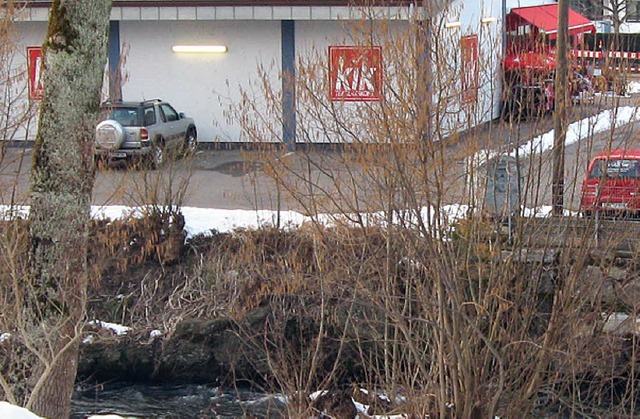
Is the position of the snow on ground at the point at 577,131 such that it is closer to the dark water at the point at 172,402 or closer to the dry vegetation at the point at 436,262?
the dry vegetation at the point at 436,262

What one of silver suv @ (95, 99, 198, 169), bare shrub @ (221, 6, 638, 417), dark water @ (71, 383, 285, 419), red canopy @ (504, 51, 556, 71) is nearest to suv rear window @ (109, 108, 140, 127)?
silver suv @ (95, 99, 198, 169)

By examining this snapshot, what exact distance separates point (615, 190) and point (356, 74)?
2.96m

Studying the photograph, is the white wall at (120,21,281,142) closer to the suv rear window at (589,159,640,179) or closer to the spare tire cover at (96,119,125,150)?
the spare tire cover at (96,119,125,150)

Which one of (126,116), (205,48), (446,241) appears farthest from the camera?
(205,48)

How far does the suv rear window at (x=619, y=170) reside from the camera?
1003 centimetres

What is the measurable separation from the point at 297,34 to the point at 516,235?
13.6m

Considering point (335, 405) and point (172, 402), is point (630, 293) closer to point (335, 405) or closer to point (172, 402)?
point (335, 405)

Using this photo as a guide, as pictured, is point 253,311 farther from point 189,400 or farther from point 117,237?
point 117,237

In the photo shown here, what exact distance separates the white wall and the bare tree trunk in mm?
14450

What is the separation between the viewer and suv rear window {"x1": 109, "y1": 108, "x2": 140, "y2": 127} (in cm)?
1999

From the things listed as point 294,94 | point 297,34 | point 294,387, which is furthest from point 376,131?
point 297,34

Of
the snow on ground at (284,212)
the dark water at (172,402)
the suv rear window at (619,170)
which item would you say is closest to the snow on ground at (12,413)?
the snow on ground at (284,212)

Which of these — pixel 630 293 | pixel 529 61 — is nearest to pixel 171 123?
pixel 529 61

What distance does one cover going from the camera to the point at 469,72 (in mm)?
9875
